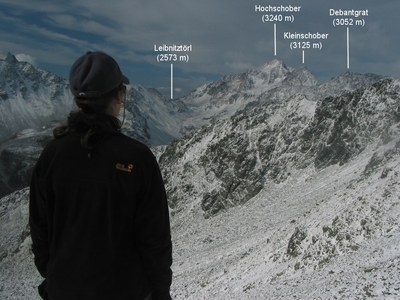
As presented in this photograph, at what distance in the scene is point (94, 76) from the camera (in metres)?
4.51

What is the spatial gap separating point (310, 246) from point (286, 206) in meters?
26.9

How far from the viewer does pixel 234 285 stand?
93.6 ft

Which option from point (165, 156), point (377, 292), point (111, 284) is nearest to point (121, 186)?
point (111, 284)

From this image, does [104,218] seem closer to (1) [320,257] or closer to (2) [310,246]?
(1) [320,257]

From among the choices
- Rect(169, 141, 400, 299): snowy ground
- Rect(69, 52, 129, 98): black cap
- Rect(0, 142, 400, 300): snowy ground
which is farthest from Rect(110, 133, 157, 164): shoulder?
Rect(0, 142, 400, 300): snowy ground

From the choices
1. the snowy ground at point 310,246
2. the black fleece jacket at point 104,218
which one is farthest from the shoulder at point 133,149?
the snowy ground at point 310,246

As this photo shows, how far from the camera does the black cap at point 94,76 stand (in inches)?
178

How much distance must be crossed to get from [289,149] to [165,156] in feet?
97.1

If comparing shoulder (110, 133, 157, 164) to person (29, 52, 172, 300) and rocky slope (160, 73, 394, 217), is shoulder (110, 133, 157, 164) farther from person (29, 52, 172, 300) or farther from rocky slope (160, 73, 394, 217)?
rocky slope (160, 73, 394, 217)

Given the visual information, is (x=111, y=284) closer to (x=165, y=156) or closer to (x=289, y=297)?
(x=289, y=297)

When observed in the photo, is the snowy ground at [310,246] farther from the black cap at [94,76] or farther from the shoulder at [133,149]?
the black cap at [94,76]

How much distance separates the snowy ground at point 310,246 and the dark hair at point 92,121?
42.2 ft

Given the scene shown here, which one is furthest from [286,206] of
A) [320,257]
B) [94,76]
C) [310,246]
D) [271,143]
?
[94,76]

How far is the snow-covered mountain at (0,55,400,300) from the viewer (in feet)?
73.3
